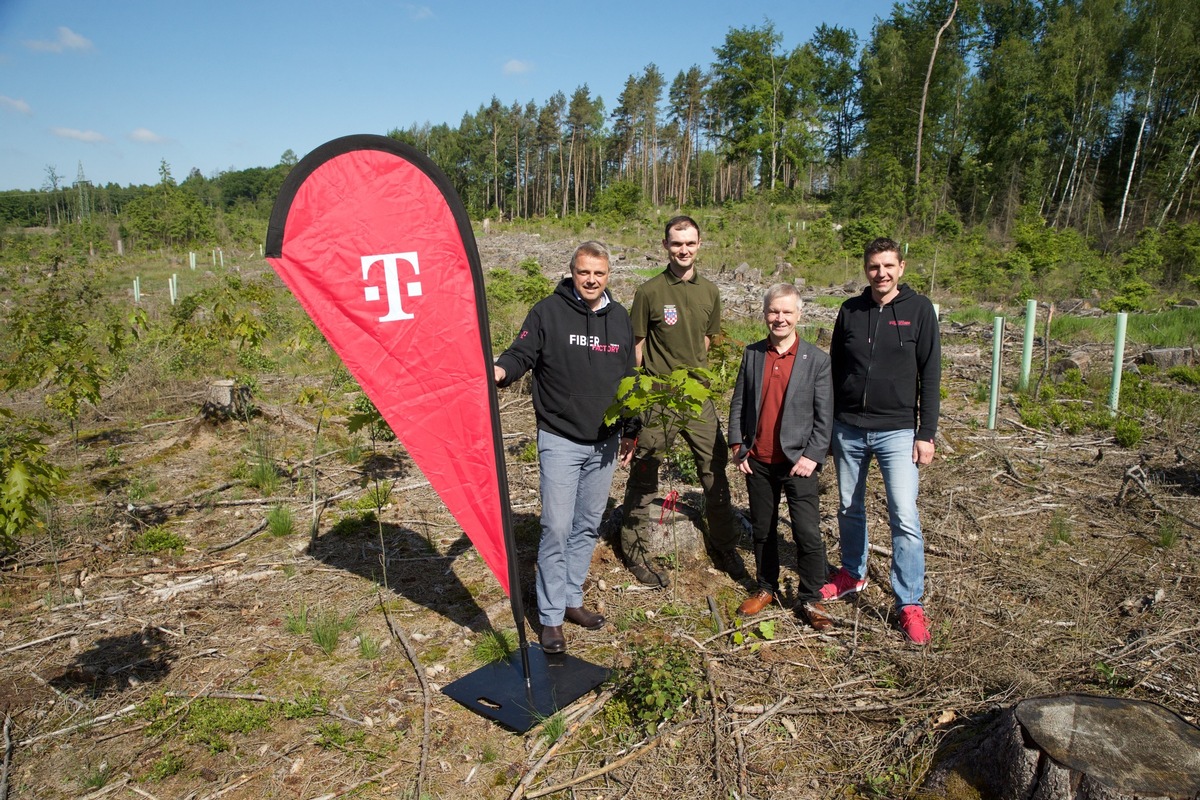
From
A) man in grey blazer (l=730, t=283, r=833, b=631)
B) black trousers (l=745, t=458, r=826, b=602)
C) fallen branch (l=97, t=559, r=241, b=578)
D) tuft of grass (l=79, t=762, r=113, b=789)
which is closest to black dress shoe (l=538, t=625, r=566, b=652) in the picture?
man in grey blazer (l=730, t=283, r=833, b=631)

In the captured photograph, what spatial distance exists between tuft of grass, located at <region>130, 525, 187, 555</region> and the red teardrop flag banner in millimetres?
3089

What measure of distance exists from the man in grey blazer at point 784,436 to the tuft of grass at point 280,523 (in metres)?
3.52

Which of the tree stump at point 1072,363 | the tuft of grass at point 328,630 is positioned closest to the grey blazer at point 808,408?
the tuft of grass at point 328,630

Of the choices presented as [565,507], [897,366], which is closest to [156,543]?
[565,507]

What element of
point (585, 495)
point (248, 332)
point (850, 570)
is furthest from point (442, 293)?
point (248, 332)

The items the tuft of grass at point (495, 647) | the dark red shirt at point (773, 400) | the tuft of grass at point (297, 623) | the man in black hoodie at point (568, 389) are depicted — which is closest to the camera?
the man in black hoodie at point (568, 389)

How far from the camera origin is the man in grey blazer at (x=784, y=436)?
402cm

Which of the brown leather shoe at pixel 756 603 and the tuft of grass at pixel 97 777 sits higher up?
the brown leather shoe at pixel 756 603

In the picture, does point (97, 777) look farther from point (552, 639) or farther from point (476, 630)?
point (552, 639)

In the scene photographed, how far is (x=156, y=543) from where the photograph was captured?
5227 mm

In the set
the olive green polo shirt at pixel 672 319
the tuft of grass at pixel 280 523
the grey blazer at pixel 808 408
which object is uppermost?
the olive green polo shirt at pixel 672 319

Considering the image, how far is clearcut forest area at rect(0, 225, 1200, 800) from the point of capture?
316 centimetres

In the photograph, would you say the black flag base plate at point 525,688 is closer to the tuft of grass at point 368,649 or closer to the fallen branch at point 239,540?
the tuft of grass at point 368,649

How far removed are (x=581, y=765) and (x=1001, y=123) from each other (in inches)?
1815
